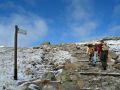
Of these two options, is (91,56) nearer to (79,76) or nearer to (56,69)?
(56,69)

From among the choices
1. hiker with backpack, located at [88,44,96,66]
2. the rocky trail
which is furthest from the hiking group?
the rocky trail

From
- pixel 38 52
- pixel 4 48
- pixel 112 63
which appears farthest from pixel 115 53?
pixel 4 48

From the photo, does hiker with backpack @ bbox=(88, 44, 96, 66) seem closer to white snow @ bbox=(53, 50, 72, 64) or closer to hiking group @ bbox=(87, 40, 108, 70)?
hiking group @ bbox=(87, 40, 108, 70)

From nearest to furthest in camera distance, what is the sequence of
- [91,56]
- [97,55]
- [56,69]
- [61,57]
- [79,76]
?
1. [79,76]
2. [56,69]
3. [91,56]
4. [97,55]
5. [61,57]

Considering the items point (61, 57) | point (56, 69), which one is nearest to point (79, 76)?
point (56, 69)

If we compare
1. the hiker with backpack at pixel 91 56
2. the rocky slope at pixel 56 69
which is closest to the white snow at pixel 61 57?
the rocky slope at pixel 56 69

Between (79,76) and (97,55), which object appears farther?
(97,55)

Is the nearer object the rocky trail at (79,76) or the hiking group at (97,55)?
the rocky trail at (79,76)

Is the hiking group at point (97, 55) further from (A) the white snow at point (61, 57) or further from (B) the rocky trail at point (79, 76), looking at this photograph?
(A) the white snow at point (61, 57)

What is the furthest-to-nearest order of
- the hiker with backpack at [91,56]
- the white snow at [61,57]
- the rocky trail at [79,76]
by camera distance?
the white snow at [61,57] → the hiker with backpack at [91,56] → the rocky trail at [79,76]

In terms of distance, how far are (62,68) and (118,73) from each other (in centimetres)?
397

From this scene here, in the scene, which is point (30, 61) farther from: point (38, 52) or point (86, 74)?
point (86, 74)

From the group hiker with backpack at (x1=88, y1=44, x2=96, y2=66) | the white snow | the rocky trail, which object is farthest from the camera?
the white snow

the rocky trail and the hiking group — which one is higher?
the hiking group
